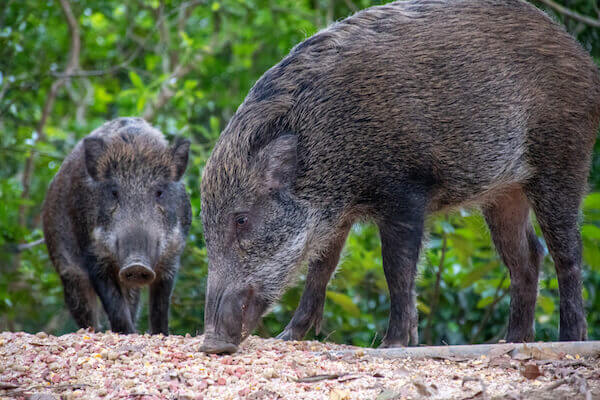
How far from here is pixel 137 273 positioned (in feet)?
14.6

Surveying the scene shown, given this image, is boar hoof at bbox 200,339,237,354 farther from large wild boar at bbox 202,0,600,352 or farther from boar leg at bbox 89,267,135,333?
boar leg at bbox 89,267,135,333

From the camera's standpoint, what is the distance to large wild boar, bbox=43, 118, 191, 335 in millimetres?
4809

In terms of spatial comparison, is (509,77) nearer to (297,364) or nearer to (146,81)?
(297,364)

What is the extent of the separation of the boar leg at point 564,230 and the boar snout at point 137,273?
91.1 inches

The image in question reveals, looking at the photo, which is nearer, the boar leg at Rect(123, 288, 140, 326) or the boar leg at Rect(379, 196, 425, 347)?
the boar leg at Rect(379, 196, 425, 347)

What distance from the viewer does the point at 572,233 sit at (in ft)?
13.5

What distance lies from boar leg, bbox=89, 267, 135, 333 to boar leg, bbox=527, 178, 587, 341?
2.68 m

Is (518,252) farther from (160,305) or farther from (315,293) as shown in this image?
(160,305)

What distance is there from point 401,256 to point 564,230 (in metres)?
1.03

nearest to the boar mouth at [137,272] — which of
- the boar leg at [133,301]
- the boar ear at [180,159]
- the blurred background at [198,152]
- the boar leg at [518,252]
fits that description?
the blurred background at [198,152]

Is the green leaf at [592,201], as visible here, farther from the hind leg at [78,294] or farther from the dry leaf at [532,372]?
the hind leg at [78,294]

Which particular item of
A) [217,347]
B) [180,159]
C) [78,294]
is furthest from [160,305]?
[217,347]

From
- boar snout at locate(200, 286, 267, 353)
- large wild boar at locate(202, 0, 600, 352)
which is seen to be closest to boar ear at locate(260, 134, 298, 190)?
large wild boar at locate(202, 0, 600, 352)

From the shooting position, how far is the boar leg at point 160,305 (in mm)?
4891
